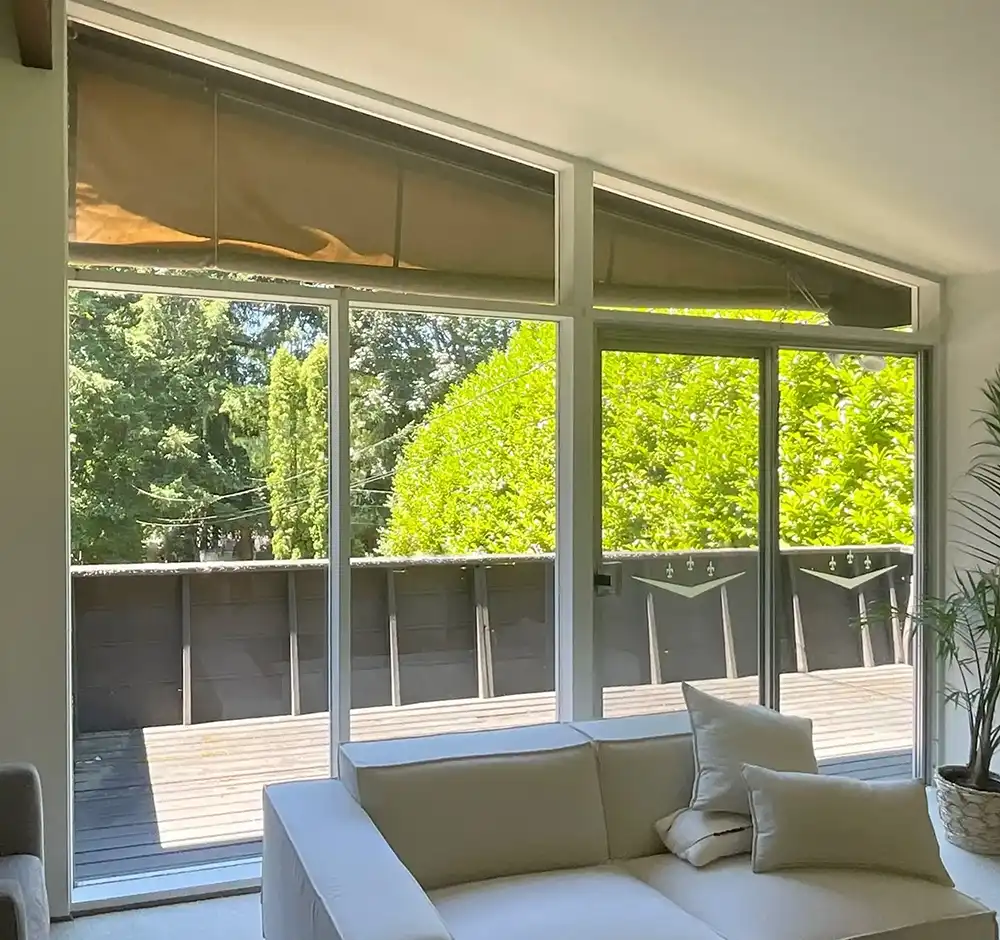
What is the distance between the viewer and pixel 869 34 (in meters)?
2.58

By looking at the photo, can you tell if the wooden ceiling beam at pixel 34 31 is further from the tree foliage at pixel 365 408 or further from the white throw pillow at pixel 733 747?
the white throw pillow at pixel 733 747

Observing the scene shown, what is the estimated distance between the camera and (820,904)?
2363 mm

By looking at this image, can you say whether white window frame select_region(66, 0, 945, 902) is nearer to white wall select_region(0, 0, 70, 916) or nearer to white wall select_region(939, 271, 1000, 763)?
white wall select_region(939, 271, 1000, 763)

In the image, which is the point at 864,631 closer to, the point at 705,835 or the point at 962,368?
the point at 962,368

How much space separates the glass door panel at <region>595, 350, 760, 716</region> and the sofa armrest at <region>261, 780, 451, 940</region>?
1648 millimetres

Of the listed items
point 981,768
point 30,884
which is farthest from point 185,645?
point 981,768

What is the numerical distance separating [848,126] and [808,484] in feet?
5.38

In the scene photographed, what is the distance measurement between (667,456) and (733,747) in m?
1.51

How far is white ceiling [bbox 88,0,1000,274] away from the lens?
104 inches

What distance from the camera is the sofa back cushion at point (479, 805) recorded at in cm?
253

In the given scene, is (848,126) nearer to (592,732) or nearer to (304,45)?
(304,45)

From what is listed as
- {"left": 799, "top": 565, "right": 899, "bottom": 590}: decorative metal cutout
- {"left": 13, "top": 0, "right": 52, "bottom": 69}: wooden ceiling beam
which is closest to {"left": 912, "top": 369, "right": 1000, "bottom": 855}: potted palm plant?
{"left": 799, "top": 565, "right": 899, "bottom": 590}: decorative metal cutout

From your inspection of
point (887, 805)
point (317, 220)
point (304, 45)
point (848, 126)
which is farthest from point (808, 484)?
point (304, 45)

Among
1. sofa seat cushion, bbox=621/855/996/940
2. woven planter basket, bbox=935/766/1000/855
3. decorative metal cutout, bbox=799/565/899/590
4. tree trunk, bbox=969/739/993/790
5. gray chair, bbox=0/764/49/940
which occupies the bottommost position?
woven planter basket, bbox=935/766/1000/855
